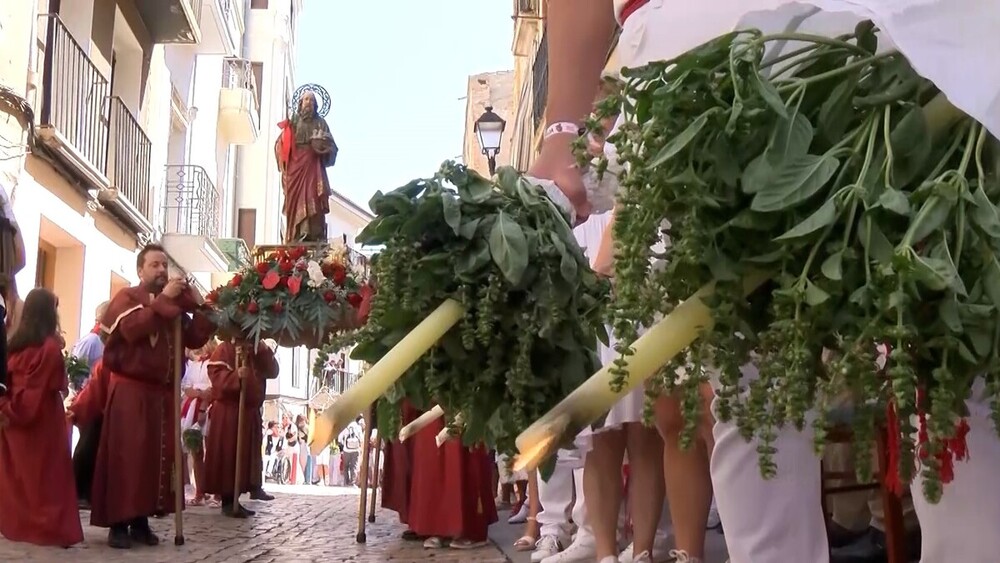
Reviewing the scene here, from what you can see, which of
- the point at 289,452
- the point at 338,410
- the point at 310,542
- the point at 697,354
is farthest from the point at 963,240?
the point at 289,452

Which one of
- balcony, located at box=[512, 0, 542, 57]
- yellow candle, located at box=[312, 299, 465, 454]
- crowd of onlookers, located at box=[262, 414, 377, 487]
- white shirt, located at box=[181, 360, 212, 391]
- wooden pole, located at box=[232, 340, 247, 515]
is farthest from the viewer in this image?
crowd of onlookers, located at box=[262, 414, 377, 487]

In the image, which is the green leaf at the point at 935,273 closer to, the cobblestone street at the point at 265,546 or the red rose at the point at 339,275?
the cobblestone street at the point at 265,546

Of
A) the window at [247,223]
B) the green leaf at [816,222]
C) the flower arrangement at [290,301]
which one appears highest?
the window at [247,223]

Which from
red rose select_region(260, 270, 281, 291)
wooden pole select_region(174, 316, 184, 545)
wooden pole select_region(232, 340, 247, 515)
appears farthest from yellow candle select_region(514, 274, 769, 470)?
wooden pole select_region(232, 340, 247, 515)

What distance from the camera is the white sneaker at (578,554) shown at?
5.05 metres

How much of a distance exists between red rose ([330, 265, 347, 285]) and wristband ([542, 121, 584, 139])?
7242mm

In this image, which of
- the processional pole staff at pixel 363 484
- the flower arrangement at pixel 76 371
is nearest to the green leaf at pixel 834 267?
the processional pole staff at pixel 363 484

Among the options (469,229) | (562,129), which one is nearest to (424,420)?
(469,229)

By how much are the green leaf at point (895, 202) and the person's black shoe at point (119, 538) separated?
7712 millimetres

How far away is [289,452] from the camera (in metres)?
30.1

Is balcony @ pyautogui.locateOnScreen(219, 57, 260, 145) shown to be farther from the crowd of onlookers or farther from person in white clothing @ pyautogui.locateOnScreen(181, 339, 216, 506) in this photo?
person in white clothing @ pyautogui.locateOnScreen(181, 339, 216, 506)

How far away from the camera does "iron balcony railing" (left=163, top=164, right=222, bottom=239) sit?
20.8 metres

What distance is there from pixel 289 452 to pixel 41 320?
22.6 meters

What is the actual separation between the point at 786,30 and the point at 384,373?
0.56 metres
